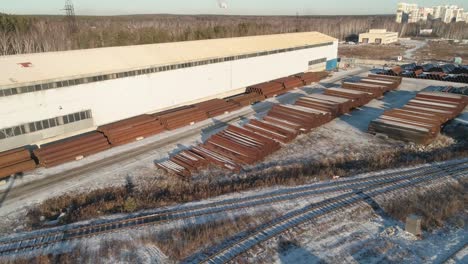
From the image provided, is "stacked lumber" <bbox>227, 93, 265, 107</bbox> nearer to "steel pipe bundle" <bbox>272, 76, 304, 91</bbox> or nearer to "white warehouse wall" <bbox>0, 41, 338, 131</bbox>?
"white warehouse wall" <bbox>0, 41, 338, 131</bbox>

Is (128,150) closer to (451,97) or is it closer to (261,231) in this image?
(261,231)

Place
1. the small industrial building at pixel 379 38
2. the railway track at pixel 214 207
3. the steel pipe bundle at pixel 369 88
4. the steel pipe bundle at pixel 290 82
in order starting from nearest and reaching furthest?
the railway track at pixel 214 207, the steel pipe bundle at pixel 369 88, the steel pipe bundle at pixel 290 82, the small industrial building at pixel 379 38

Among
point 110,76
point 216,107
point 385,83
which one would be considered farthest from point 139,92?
point 385,83

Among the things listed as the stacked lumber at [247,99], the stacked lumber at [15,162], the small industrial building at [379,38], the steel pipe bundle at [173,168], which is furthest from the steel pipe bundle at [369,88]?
the small industrial building at [379,38]

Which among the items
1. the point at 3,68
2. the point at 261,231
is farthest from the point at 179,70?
the point at 261,231

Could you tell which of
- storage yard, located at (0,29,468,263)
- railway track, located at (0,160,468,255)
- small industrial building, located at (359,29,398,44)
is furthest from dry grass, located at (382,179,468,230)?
small industrial building, located at (359,29,398,44)

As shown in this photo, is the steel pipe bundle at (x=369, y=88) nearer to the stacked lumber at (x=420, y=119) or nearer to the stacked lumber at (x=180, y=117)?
the stacked lumber at (x=420, y=119)
